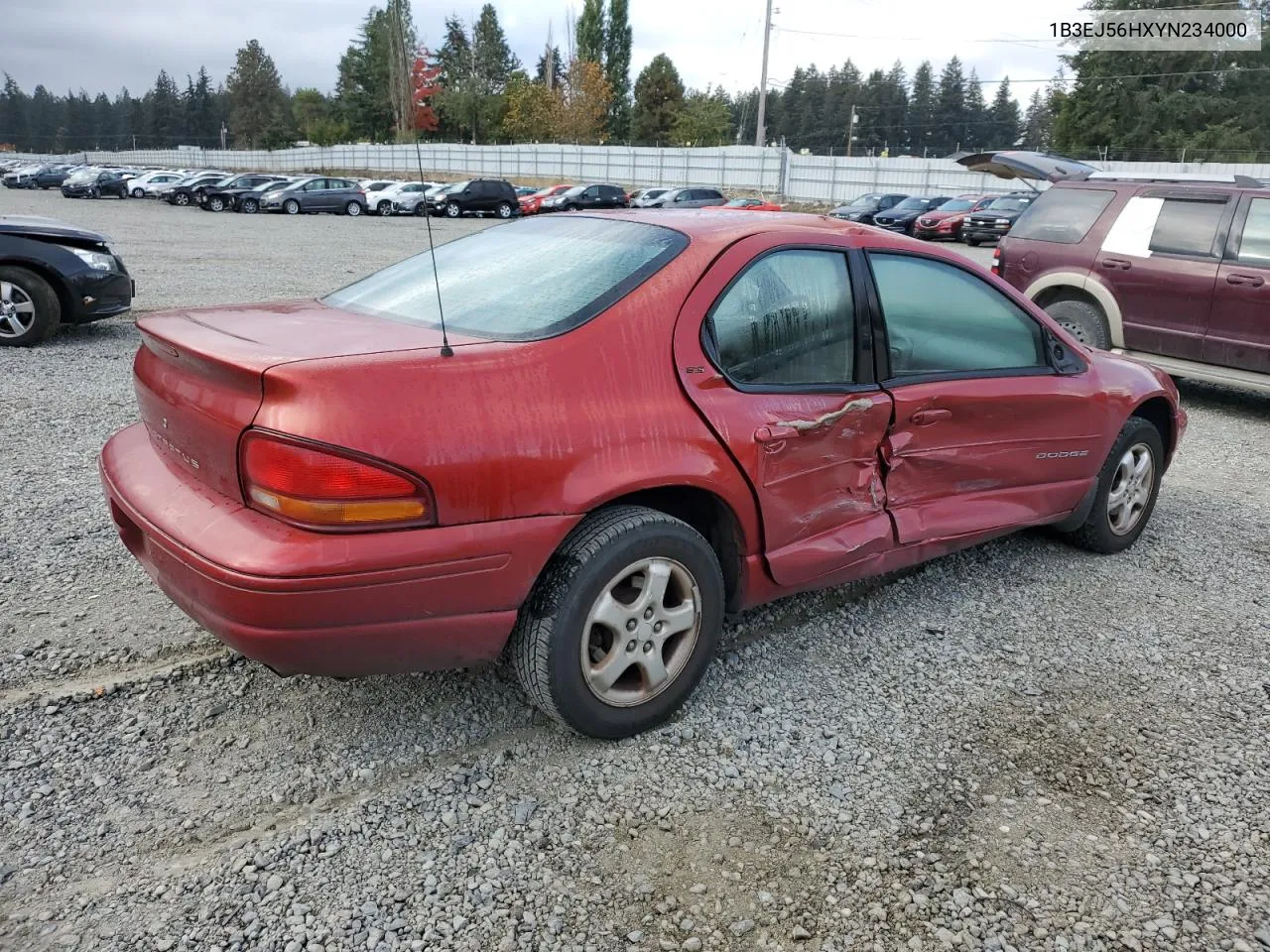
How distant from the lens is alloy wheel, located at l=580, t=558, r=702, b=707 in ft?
9.01

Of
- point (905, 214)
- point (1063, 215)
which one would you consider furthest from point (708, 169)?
point (1063, 215)

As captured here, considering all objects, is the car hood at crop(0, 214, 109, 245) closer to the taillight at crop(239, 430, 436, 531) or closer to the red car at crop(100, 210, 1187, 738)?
the red car at crop(100, 210, 1187, 738)

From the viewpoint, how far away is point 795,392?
122 inches

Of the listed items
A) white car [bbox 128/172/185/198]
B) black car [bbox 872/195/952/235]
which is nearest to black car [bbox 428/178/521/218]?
white car [bbox 128/172/185/198]

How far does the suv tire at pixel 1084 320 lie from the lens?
8023 mm

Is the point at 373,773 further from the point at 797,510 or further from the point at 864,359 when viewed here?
the point at 864,359

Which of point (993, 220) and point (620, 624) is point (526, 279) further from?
point (993, 220)

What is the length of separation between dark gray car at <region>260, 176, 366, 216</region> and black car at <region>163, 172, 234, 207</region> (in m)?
3.18

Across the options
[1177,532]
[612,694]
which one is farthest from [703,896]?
[1177,532]

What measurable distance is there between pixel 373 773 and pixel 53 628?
1533mm

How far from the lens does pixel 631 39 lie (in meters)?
84.1

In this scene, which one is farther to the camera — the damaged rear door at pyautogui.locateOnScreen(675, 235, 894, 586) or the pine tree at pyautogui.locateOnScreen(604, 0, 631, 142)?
the pine tree at pyautogui.locateOnScreen(604, 0, 631, 142)

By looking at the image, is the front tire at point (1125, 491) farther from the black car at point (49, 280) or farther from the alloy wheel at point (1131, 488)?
the black car at point (49, 280)

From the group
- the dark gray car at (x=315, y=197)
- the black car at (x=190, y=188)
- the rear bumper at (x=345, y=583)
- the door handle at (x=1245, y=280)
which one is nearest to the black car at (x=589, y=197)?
the dark gray car at (x=315, y=197)
